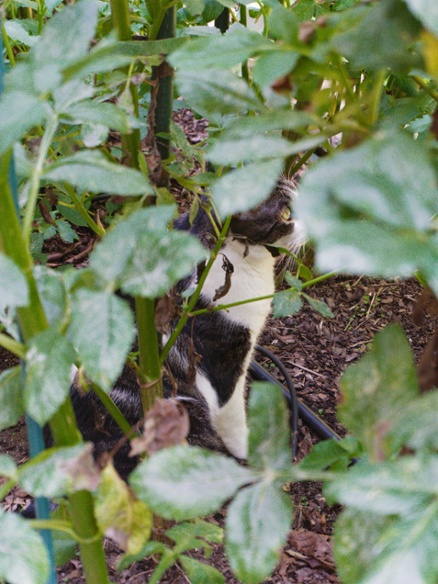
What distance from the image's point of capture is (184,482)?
45 centimetres

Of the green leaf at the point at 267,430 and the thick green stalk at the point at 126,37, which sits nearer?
the green leaf at the point at 267,430

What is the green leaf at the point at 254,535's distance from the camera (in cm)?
46

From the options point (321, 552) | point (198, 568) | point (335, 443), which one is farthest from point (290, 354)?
point (335, 443)

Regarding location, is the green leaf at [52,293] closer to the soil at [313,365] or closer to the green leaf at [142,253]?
the green leaf at [142,253]

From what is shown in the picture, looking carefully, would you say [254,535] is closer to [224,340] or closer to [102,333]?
[102,333]

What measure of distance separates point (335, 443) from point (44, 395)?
0.31m

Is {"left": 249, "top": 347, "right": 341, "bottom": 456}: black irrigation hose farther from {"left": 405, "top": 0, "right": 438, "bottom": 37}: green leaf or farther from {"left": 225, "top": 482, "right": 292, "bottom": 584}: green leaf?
{"left": 405, "top": 0, "right": 438, "bottom": 37}: green leaf

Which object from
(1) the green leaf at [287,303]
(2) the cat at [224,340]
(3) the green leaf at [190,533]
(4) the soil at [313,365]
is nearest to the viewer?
(3) the green leaf at [190,533]

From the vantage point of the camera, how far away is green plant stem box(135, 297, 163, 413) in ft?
3.06

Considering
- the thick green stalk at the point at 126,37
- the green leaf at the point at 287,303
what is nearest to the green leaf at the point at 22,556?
the thick green stalk at the point at 126,37

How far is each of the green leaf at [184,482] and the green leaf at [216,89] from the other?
0.83 ft

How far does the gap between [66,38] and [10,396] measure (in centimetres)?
35

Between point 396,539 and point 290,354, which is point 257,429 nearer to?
point 396,539

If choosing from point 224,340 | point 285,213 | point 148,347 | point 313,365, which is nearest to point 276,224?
point 285,213
